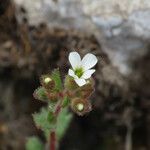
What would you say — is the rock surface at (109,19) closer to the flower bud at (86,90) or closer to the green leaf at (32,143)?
the flower bud at (86,90)

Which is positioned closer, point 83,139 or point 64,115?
point 64,115

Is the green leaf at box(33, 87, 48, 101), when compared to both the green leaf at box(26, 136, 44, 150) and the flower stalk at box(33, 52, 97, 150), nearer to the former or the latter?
the flower stalk at box(33, 52, 97, 150)

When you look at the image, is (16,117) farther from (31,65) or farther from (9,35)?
(9,35)

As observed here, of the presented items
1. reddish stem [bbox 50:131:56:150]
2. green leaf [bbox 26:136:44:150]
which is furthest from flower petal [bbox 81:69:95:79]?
green leaf [bbox 26:136:44:150]

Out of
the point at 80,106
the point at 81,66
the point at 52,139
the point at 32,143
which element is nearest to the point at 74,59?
the point at 81,66

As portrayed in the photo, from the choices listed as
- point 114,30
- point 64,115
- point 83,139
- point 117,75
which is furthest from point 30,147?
point 114,30

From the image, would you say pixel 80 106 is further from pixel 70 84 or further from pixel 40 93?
pixel 40 93
